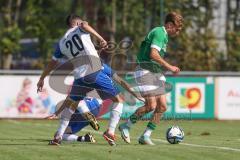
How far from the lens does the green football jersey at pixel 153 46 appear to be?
14219 millimetres

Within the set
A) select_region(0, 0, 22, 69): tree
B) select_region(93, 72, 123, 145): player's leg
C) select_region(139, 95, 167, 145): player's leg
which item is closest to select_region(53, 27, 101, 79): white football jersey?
select_region(93, 72, 123, 145): player's leg

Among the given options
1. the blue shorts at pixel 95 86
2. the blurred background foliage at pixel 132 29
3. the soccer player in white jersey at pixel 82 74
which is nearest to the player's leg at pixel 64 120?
the soccer player in white jersey at pixel 82 74

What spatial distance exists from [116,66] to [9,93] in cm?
545

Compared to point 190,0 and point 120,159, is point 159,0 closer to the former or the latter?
point 190,0

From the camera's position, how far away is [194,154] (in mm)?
12242

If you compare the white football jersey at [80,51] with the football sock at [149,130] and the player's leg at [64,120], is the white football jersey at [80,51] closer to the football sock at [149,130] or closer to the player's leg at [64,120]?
the player's leg at [64,120]

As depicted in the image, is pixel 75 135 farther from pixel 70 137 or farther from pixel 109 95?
pixel 109 95

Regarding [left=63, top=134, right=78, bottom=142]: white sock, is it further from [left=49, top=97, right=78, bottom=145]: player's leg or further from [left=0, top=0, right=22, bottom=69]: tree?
[left=0, top=0, right=22, bottom=69]: tree

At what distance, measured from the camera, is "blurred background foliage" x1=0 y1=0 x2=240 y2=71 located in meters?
37.1

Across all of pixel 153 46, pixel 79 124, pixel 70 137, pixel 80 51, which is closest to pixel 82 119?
pixel 79 124

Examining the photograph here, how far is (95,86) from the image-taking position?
13.8 m

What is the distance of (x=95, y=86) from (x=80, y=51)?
2.12ft

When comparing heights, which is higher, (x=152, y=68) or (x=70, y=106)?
(x=152, y=68)

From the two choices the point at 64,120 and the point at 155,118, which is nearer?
the point at 64,120
